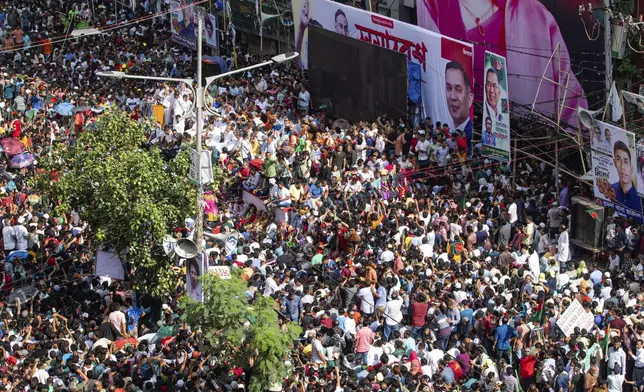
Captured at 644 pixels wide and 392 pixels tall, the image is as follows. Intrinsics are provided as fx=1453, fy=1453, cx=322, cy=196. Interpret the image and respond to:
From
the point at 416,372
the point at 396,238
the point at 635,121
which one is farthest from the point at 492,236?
the point at 416,372

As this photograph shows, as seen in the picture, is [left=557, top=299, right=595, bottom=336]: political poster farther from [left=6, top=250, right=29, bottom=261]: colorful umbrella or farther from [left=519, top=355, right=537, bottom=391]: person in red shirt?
[left=6, top=250, right=29, bottom=261]: colorful umbrella

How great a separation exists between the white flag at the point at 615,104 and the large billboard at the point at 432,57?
3.63 m

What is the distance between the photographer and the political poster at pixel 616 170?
26.1m

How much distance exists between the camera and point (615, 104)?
27.0 m

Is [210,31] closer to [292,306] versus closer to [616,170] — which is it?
[616,170]

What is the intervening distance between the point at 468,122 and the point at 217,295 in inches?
408

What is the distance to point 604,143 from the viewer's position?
2673cm

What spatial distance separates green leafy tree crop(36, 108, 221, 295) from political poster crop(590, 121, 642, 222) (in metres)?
7.19

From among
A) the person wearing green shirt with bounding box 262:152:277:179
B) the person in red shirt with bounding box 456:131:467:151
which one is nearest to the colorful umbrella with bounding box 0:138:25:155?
the person wearing green shirt with bounding box 262:152:277:179

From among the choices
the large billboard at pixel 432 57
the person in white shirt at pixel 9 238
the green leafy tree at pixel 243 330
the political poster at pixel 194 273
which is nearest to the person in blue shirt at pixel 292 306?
the political poster at pixel 194 273

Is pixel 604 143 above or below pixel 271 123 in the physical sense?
above

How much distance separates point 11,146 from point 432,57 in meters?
9.27

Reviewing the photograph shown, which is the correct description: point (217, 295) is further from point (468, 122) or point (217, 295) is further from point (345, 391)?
point (468, 122)

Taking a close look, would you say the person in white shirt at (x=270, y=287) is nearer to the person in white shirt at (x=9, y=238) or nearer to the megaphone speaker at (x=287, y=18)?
the person in white shirt at (x=9, y=238)
